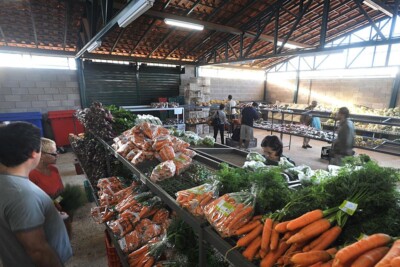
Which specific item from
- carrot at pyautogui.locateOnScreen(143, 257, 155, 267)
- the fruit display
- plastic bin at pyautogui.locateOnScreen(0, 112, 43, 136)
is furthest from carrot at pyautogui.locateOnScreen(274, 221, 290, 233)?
plastic bin at pyautogui.locateOnScreen(0, 112, 43, 136)

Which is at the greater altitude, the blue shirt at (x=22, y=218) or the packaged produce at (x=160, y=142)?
the packaged produce at (x=160, y=142)

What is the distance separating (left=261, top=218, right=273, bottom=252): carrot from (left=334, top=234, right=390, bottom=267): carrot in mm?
264

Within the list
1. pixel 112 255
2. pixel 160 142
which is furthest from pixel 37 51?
pixel 112 255

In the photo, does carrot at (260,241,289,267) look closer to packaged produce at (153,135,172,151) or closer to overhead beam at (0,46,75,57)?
packaged produce at (153,135,172,151)

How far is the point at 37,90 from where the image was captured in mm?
7434

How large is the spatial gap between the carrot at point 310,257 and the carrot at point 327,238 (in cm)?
3

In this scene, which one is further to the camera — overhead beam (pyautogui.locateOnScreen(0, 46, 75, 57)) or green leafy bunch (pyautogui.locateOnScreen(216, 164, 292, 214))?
overhead beam (pyautogui.locateOnScreen(0, 46, 75, 57))

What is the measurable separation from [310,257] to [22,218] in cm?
152

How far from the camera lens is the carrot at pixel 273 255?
88 centimetres

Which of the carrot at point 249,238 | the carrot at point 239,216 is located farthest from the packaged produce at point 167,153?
the carrot at point 249,238

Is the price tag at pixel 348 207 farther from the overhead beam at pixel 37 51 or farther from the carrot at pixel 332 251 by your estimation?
the overhead beam at pixel 37 51

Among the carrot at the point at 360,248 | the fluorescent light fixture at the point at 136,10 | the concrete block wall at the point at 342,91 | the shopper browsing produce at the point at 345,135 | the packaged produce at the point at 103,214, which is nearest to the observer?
the carrot at the point at 360,248

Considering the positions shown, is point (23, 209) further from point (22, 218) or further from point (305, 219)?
point (305, 219)

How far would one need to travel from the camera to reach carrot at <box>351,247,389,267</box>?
69cm
